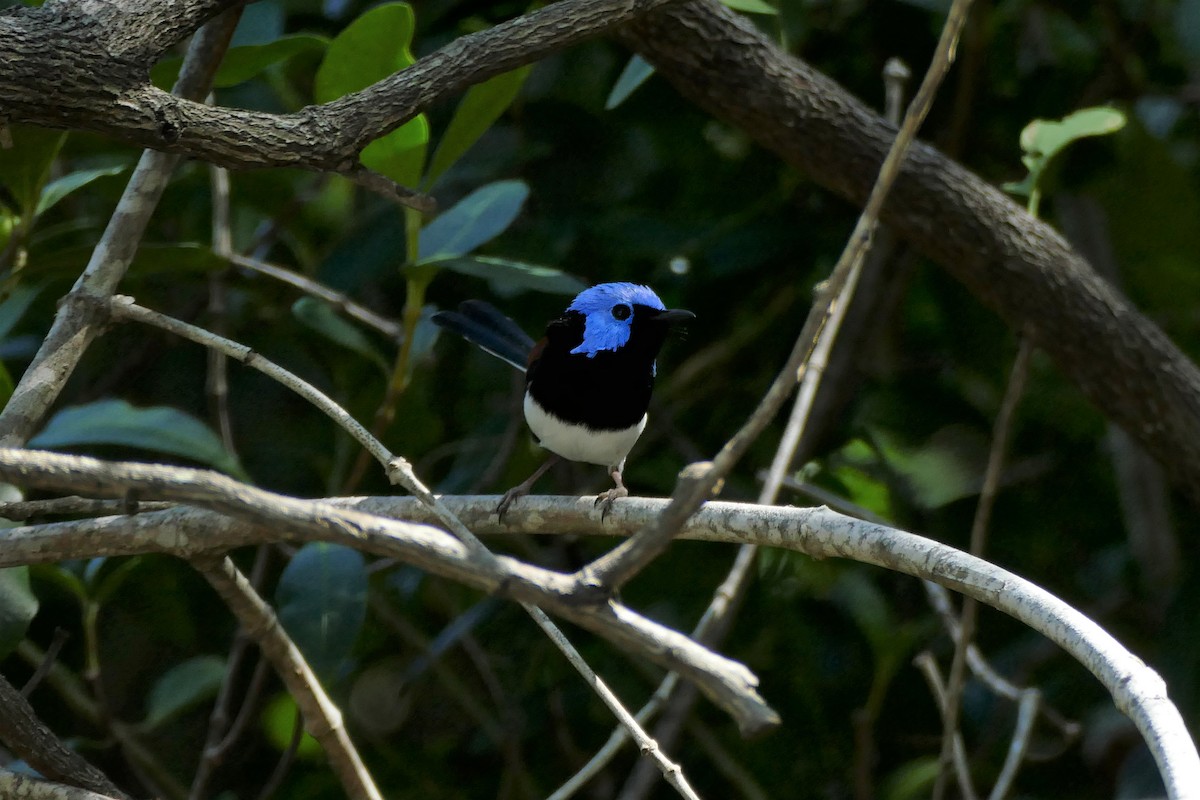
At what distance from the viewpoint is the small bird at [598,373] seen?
3.40 meters

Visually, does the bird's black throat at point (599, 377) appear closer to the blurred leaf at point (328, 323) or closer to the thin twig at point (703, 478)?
the blurred leaf at point (328, 323)

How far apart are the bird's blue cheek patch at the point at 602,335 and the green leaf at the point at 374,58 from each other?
0.73 metres

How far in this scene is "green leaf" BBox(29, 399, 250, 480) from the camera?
3.06m

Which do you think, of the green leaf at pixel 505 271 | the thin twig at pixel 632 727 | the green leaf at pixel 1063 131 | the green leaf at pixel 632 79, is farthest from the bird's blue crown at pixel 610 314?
the thin twig at pixel 632 727

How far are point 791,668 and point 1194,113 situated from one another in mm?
2567

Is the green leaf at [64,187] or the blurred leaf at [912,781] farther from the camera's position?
the blurred leaf at [912,781]

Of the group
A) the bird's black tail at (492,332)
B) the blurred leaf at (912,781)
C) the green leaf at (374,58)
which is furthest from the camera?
the blurred leaf at (912,781)

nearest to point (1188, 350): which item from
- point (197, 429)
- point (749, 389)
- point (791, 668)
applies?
point (749, 389)

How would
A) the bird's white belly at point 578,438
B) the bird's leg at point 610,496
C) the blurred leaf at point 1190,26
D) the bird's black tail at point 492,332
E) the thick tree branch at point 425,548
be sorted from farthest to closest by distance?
the blurred leaf at point 1190,26
the bird's black tail at point 492,332
the bird's white belly at point 578,438
the bird's leg at point 610,496
the thick tree branch at point 425,548

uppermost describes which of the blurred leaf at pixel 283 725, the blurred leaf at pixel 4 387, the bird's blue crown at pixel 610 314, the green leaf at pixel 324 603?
the bird's blue crown at pixel 610 314

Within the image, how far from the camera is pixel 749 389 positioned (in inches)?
179

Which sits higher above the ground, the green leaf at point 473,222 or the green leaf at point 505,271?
the green leaf at point 473,222

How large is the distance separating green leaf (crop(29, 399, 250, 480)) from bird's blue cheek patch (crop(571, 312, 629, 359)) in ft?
3.14

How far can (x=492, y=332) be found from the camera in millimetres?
3719
